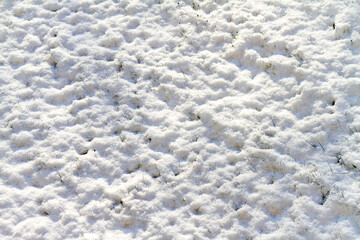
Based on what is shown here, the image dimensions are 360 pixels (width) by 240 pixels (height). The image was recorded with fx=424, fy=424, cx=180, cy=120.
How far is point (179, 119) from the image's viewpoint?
4309 millimetres

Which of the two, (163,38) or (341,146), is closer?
(341,146)

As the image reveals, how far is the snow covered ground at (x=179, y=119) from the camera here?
368 cm

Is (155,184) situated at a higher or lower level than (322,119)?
lower

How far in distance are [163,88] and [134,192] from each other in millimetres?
1246

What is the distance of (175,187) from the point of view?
3863 millimetres

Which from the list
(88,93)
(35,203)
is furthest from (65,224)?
(88,93)

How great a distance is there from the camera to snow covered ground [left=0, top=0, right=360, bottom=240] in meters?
3.68

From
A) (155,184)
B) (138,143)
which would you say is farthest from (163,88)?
(155,184)

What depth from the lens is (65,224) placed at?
3.68 metres

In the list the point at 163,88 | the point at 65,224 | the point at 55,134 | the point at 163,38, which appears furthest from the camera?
the point at 163,38

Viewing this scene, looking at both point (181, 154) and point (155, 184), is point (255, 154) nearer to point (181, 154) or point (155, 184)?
point (181, 154)

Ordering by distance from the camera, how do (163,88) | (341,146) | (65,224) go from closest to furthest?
(65,224), (341,146), (163,88)

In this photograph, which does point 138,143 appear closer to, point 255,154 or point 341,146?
point 255,154

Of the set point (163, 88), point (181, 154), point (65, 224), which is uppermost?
point (163, 88)
